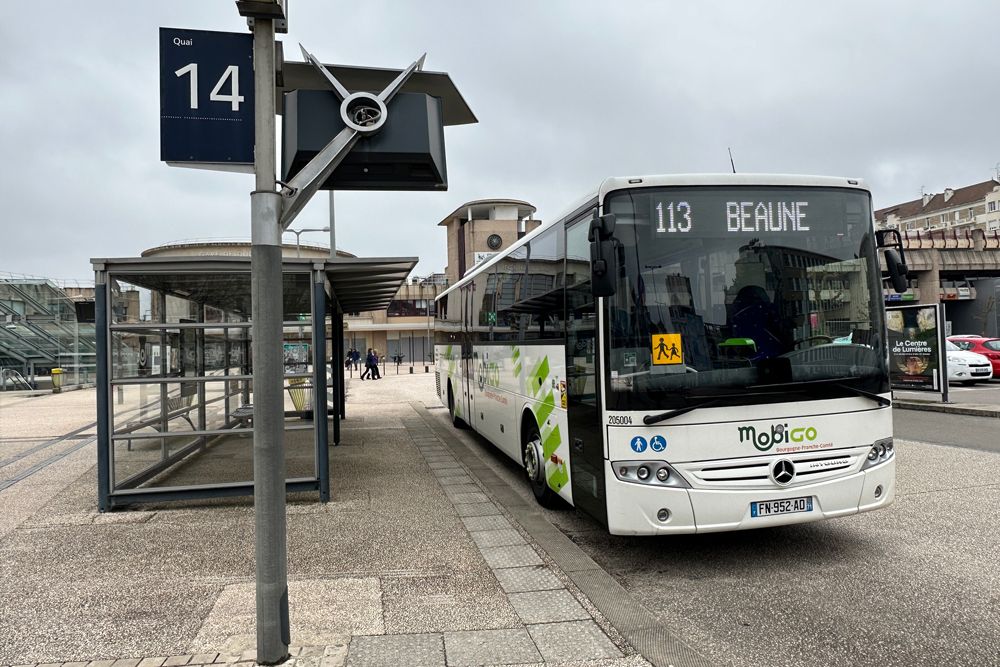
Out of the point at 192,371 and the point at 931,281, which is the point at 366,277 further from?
the point at 931,281

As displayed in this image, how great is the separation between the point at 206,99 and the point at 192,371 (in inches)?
218

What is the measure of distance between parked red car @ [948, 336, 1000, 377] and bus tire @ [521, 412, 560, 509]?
21.7m

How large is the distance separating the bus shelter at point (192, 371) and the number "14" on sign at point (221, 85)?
3.13 metres

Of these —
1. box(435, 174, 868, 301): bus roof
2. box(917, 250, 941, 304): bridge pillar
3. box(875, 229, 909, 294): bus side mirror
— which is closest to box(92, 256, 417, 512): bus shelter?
box(435, 174, 868, 301): bus roof

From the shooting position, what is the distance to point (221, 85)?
3.74 m

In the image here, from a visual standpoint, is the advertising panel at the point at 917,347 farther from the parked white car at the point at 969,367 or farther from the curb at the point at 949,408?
the parked white car at the point at 969,367

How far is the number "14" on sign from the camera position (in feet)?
12.2

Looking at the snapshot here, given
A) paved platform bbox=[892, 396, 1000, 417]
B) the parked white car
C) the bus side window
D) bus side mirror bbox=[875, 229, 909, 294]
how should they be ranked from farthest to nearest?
1. the parked white car
2. paved platform bbox=[892, 396, 1000, 417]
3. bus side mirror bbox=[875, 229, 909, 294]
4. the bus side window

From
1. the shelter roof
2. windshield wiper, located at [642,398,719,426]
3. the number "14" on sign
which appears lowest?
windshield wiper, located at [642,398,719,426]

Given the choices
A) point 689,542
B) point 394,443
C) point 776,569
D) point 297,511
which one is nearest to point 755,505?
point 776,569

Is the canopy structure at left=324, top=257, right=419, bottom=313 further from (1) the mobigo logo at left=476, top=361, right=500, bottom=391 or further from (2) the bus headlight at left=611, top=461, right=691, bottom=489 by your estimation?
(2) the bus headlight at left=611, top=461, right=691, bottom=489

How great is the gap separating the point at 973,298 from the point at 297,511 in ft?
214

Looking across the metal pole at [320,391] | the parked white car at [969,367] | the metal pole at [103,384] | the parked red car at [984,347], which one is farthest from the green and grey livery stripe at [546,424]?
the parked red car at [984,347]

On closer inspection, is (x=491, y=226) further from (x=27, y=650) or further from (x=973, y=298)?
(x=27, y=650)
